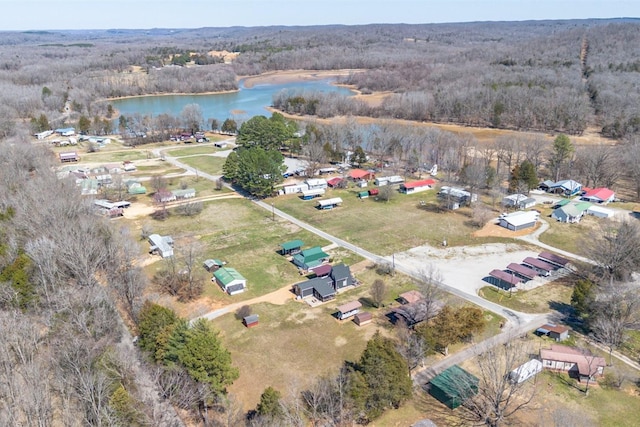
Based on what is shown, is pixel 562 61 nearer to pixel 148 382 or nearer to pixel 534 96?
pixel 534 96

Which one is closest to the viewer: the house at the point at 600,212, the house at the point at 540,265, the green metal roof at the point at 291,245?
the house at the point at 540,265

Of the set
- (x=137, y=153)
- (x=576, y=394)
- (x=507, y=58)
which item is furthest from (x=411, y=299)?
(x=507, y=58)

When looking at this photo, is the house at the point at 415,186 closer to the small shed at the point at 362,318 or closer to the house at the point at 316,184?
the house at the point at 316,184

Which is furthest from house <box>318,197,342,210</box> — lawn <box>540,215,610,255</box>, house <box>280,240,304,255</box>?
lawn <box>540,215,610,255</box>

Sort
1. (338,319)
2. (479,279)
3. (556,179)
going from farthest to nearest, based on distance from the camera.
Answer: (556,179) → (479,279) → (338,319)

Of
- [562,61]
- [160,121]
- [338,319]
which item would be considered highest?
[562,61]

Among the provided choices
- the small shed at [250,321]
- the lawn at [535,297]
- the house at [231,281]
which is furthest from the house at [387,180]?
the small shed at [250,321]

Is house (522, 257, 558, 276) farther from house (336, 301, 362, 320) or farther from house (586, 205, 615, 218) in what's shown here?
house (336, 301, 362, 320)
